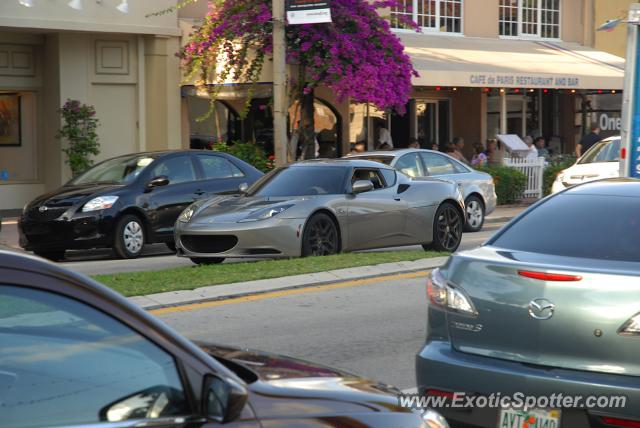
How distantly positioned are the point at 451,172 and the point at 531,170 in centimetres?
764

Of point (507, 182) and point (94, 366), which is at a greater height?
point (94, 366)

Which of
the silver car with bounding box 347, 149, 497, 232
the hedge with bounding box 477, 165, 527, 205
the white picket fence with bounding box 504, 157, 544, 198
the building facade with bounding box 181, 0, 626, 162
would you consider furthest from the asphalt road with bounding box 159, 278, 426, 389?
the white picket fence with bounding box 504, 157, 544, 198

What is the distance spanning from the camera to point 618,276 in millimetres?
5375

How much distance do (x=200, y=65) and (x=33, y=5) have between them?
378cm

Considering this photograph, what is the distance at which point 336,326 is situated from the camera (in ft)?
32.4

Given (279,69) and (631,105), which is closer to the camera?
(631,105)

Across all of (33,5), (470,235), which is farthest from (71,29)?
(470,235)

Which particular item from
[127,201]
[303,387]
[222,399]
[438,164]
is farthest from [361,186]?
[222,399]

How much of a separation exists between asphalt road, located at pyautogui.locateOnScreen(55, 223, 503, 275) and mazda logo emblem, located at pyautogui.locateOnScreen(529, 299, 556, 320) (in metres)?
9.27

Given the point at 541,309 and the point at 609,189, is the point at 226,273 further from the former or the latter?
the point at 541,309

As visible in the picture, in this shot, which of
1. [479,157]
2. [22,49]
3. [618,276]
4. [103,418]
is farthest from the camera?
[479,157]

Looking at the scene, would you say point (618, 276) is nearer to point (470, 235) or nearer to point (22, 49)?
point (470, 235)

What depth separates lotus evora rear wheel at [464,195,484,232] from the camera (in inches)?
813

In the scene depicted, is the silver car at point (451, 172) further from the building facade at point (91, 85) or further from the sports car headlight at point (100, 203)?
the building facade at point (91, 85)
